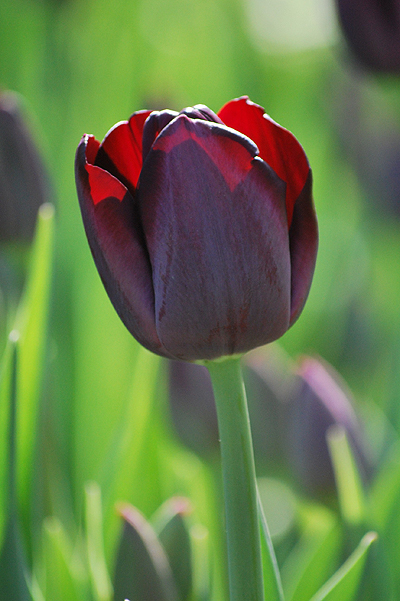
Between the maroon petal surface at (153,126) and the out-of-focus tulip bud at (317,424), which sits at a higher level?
the maroon petal surface at (153,126)

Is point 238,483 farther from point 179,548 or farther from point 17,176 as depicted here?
point 17,176

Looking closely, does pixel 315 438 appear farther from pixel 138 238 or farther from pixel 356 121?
pixel 356 121

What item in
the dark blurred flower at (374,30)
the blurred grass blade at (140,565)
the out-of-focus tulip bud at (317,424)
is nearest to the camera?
the blurred grass blade at (140,565)

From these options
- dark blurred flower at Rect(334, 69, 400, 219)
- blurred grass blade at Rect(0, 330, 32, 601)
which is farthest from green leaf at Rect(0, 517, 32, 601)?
dark blurred flower at Rect(334, 69, 400, 219)

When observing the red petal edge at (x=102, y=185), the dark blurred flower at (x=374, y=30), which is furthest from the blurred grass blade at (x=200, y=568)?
the dark blurred flower at (x=374, y=30)

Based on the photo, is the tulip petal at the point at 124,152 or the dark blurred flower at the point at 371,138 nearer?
the tulip petal at the point at 124,152

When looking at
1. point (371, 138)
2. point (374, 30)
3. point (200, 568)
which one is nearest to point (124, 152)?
point (200, 568)

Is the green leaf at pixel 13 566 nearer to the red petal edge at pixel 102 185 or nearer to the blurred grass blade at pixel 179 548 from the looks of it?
the blurred grass blade at pixel 179 548
